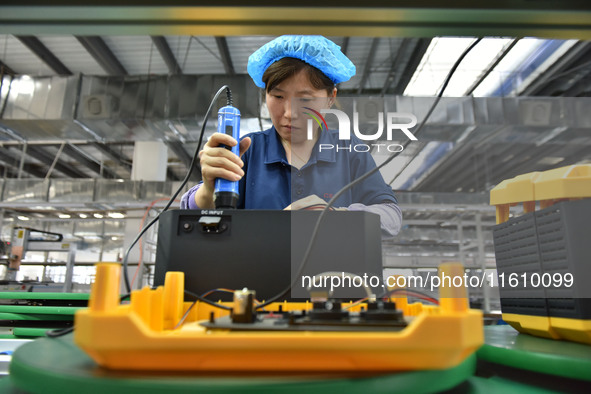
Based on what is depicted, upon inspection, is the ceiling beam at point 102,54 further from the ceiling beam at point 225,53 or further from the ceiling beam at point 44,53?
the ceiling beam at point 225,53

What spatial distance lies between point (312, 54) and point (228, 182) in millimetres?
432

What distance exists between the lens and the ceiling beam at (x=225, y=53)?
333cm

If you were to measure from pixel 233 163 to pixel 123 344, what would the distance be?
39 cm

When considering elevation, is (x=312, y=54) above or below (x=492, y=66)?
below

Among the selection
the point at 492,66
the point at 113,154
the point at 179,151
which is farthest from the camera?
the point at 113,154

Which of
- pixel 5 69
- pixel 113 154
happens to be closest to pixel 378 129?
pixel 5 69

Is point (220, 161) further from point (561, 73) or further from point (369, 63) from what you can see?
point (561, 73)

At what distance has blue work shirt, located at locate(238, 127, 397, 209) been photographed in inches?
28.4

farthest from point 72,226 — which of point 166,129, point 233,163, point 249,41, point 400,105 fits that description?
point 233,163

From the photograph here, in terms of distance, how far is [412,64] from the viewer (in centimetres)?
355

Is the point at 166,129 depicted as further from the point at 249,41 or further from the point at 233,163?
the point at 233,163

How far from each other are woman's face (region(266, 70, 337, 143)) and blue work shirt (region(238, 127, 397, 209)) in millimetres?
75

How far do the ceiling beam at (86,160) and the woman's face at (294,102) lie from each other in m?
5.67

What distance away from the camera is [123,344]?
0.27 m
